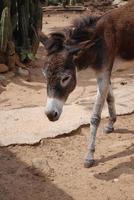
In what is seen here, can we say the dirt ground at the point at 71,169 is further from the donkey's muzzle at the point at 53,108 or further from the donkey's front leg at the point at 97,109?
the donkey's muzzle at the point at 53,108

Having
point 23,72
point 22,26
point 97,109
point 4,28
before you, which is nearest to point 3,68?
point 23,72

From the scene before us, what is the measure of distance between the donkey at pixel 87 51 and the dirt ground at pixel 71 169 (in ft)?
0.84

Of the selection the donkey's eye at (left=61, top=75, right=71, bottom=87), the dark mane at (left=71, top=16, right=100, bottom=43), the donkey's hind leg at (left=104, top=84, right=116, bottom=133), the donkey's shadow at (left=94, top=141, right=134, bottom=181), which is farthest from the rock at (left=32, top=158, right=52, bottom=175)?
the dark mane at (left=71, top=16, right=100, bottom=43)

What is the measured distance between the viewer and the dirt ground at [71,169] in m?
4.39

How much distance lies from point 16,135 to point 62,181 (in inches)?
46.0

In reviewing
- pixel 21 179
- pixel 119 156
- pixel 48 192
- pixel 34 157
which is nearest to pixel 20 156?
pixel 34 157

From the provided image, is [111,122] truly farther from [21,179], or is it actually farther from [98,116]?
[21,179]

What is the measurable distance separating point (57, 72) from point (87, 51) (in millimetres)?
538

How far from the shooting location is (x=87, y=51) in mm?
4816

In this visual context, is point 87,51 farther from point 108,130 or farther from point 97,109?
point 108,130

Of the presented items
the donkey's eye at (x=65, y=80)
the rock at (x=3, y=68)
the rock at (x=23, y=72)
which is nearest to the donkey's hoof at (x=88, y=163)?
the donkey's eye at (x=65, y=80)

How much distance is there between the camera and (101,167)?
16.1 ft

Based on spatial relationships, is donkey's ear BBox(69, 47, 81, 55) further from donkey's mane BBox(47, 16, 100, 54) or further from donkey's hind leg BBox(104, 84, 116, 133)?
donkey's hind leg BBox(104, 84, 116, 133)

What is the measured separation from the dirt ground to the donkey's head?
69cm
